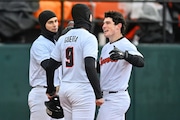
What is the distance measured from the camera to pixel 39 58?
7.79 metres

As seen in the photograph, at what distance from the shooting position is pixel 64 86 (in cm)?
691

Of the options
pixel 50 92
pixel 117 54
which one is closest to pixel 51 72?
pixel 50 92

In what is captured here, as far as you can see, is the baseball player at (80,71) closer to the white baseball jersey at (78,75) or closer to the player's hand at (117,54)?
the white baseball jersey at (78,75)

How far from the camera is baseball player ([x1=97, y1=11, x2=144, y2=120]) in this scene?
733 centimetres

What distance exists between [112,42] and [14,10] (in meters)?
3.60

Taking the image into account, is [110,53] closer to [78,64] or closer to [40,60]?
[78,64]

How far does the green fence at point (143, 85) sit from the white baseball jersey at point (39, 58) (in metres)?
1.99

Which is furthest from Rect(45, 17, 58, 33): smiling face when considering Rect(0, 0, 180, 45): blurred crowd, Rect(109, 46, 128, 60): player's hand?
Rect(0, 0, 180, 45): blurred crowd

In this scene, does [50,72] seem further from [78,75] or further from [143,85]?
[143,85]

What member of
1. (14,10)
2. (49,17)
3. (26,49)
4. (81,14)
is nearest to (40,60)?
(49,17)

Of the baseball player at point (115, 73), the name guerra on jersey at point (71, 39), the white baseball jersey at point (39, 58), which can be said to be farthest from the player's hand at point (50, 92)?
the name guerra on jersey at point (71, 39)

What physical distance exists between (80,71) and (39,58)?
3.63 feet

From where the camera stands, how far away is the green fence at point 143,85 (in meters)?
10.0

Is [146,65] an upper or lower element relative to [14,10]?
lower
